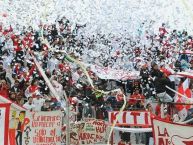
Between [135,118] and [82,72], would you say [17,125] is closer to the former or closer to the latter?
[135,118]

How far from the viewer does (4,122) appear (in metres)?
9.86

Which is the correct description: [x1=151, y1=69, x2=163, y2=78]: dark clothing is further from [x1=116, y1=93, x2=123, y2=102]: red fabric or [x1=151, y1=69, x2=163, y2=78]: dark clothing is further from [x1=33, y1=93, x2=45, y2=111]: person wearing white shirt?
[x1=33, y1=93, x2=45, y2=111]: person wearing white shirt

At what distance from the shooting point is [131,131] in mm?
11914

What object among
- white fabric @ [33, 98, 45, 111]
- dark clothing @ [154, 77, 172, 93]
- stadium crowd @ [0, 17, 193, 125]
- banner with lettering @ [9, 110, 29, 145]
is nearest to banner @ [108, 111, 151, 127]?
stadium crowd @ [0, 17, 193, 125]

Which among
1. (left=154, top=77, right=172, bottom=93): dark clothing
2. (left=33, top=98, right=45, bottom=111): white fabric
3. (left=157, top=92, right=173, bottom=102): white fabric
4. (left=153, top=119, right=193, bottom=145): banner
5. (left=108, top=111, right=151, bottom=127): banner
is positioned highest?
(left=154, top=77, right=172, bottom=93): dark clothing

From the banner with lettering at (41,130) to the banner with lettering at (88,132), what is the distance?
63 cm

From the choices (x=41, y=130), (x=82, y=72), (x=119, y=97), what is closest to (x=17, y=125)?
(x=41, y=130)

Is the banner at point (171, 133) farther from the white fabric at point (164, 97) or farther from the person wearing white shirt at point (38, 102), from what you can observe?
the white fabric at point (164, 97)

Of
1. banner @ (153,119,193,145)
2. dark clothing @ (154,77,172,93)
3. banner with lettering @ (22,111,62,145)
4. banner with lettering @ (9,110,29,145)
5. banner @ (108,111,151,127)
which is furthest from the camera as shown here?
dark clothing @ (154,77,172,93)

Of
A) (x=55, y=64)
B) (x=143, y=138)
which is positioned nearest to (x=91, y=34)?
(x=55, y=64)

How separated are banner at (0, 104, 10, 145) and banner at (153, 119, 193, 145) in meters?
2.23

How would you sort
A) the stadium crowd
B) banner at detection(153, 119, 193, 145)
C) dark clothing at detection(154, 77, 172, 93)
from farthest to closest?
dark clothing at detection(154, 77, 172, 93), the stadium crowd, banner at detection(153, 119, 193, 145)

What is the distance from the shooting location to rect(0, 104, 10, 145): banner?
9812mm

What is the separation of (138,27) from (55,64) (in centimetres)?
2155
